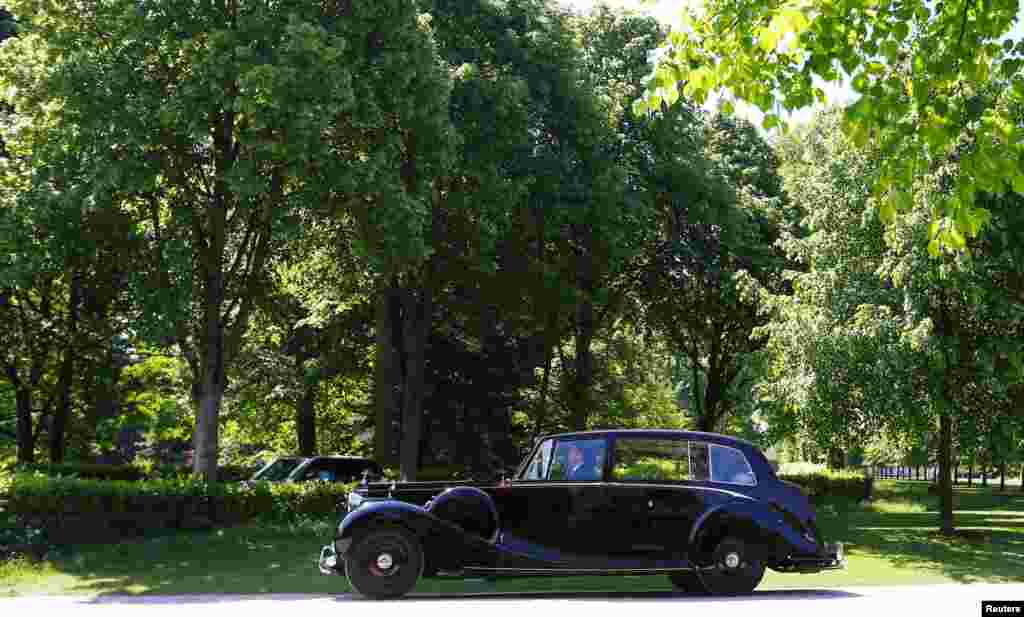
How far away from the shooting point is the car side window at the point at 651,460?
12.9 metres

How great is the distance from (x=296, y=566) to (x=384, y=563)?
5.26 m

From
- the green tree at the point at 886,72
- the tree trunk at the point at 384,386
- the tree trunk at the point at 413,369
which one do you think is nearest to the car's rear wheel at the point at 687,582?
the green tree at the point at 886,72

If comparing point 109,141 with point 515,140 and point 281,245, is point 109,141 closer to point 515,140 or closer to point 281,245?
point 281,245

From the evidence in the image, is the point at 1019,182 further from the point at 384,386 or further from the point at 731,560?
the point at 384,386

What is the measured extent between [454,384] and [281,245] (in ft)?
35.4

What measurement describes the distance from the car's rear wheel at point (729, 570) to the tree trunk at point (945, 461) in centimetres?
1201

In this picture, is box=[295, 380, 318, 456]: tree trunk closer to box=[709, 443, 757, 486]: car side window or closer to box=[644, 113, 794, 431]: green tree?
box=[644, 113, 794, 431]: green tree

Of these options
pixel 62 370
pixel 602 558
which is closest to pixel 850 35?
pixel 602 558

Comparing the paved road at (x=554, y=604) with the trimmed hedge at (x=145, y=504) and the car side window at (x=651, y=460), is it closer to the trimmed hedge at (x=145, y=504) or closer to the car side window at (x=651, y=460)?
the car side window at (x=651, y=460)

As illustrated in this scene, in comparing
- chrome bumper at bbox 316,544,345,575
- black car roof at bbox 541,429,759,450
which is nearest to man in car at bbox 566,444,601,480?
black car roof at bbox 541,429,759,450

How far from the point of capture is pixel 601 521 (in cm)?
1266

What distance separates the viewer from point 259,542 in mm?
20594

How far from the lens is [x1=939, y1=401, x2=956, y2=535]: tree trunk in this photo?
79.6ft

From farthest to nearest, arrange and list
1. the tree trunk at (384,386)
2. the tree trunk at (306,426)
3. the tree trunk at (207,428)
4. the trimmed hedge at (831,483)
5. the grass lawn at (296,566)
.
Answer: the trimmed hedge at (831,483) → the tree trunk at (306,426) → the tree trunk at (384,386) → the tree trunk at (207,428) → the grass lawn at (296,566)
